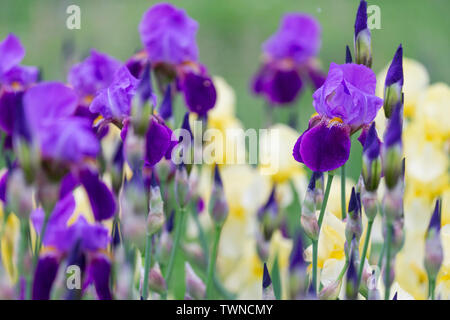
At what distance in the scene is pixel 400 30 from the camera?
3336 millimetres

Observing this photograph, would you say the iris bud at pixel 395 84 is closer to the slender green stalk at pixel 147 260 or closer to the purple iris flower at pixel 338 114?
the purple iris flower at pixel 338 114

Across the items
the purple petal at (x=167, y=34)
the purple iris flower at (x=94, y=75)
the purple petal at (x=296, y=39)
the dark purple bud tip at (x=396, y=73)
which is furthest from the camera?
the purple petal at (x=296, y=39)

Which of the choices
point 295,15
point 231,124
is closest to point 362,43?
point 231,124

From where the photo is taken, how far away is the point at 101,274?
762mm

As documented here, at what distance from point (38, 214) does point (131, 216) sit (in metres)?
0.17

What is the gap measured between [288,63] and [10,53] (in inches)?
40.9

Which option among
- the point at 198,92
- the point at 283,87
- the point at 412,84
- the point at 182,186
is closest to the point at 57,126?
the point at 182,186

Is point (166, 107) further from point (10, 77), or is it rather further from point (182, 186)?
point (10, 77)

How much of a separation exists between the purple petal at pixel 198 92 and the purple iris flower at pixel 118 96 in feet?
0.83

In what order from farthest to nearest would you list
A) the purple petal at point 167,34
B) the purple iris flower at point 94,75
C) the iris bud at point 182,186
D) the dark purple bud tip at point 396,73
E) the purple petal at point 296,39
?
1. the purple petal at point 296,39
2. the purple petal at point 167,34
3. the purple iris flower at point 94,75
4. the iris bud at point 182,186
5. the dark purple bud tip at point 396,73

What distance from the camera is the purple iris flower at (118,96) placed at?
2.47 feet

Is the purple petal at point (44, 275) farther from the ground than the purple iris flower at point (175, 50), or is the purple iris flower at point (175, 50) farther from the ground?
the purple iris flower at point (175, 50)

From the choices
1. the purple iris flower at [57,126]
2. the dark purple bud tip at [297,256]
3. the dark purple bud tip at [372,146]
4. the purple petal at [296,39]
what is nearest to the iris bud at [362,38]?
the dark purple bud tip at [372,146]
